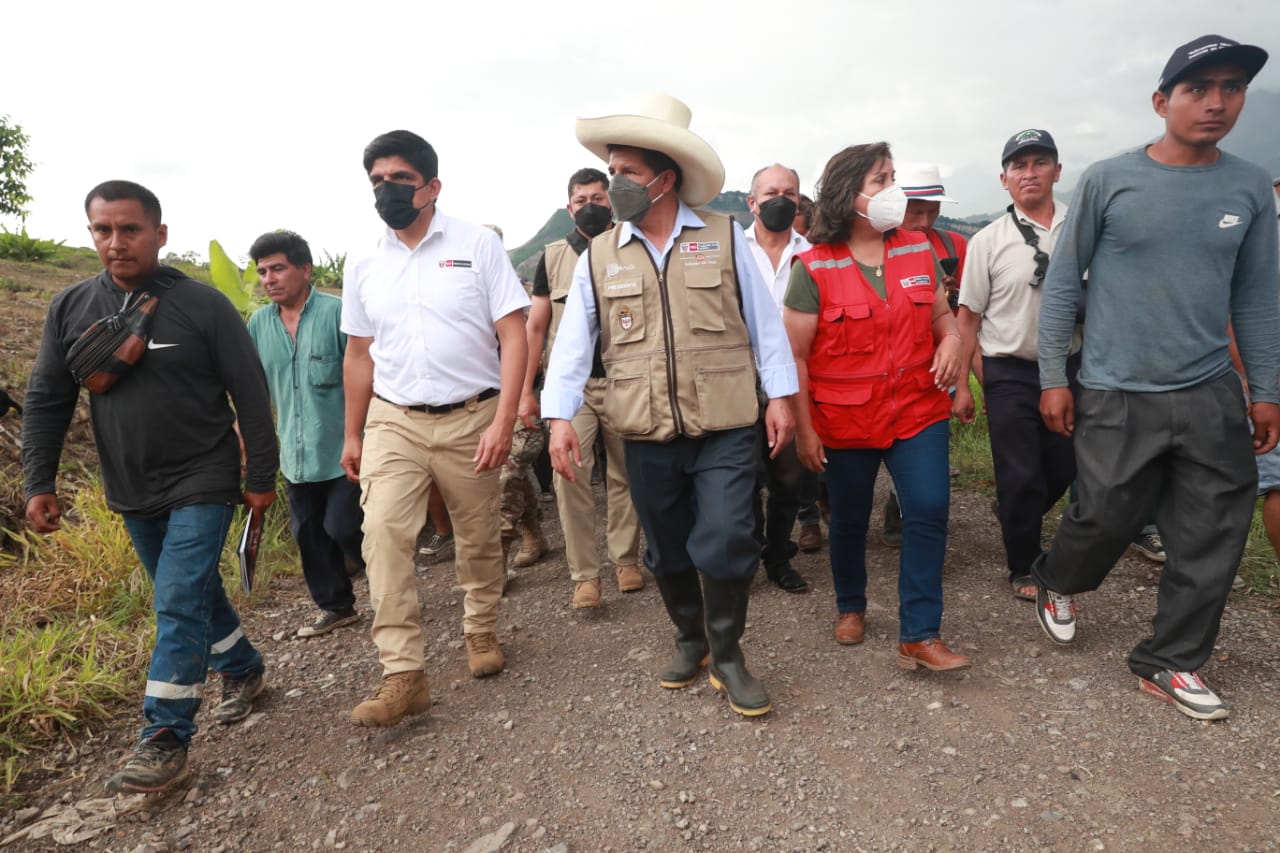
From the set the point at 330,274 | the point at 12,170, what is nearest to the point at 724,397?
the point at 330,274

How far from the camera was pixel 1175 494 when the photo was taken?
315 centimetres

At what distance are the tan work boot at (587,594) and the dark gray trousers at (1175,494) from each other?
7.63 ft

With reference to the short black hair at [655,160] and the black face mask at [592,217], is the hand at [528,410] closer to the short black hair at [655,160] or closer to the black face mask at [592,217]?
the black face mask at [592,217]

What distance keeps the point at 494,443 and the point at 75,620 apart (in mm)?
2946

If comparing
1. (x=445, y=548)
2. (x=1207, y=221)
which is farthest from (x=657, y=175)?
(x=445, y=548)

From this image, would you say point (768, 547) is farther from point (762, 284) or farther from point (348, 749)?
point (348, 749)

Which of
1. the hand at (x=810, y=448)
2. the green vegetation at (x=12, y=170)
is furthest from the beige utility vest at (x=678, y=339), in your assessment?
the green vegetation at (x=12, y=170)

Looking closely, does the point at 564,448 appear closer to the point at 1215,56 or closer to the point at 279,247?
the point at 279,247

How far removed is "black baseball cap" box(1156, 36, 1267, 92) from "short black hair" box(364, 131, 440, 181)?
9.61 feet

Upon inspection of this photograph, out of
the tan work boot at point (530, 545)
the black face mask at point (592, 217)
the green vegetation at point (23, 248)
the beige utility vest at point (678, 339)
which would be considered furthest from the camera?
the green vegetation at point (23, 248)

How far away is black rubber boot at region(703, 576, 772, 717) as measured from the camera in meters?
3.13

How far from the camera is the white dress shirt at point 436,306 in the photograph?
3.48m

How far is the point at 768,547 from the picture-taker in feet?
15.0

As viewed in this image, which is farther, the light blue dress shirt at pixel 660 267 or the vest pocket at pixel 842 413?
the vest pocket at pixel 842 413
